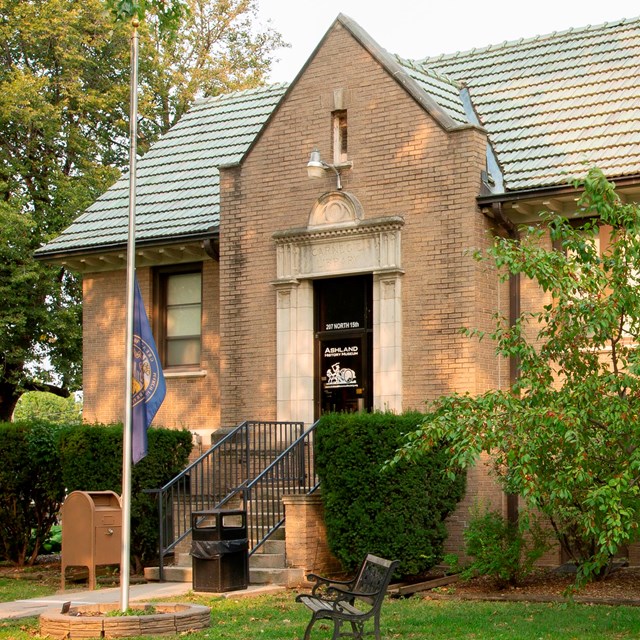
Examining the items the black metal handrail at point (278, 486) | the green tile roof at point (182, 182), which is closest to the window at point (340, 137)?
the green tile roof at point (182, 182)

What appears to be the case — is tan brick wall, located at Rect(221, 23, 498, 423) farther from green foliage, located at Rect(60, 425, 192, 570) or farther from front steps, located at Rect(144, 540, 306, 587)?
front steps, located at Rect(144, 540, 306, 587)

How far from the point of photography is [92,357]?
21.3 metres

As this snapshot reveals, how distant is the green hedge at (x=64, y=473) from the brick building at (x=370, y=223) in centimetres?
202

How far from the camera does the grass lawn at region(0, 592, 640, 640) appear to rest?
35.4 ft

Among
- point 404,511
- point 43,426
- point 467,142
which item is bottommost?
point 404,511

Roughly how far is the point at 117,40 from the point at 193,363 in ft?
49.7

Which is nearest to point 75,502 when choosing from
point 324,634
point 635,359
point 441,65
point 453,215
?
point 324,634

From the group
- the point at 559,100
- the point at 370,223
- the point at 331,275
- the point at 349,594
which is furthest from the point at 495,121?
the point at 349,594

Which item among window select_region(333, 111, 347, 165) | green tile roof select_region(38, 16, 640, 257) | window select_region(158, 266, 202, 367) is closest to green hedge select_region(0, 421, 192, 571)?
window select_region(158, 266, 202, 367)

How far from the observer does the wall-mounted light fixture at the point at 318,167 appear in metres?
17.1

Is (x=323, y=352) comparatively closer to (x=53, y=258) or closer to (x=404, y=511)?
(x=404, y=511)

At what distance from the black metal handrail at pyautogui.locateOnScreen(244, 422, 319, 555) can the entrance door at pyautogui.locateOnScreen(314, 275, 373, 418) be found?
3.63 feet

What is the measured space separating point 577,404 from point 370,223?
7.30 meters

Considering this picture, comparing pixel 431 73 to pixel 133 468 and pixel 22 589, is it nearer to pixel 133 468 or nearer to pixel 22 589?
pixel 133 468
